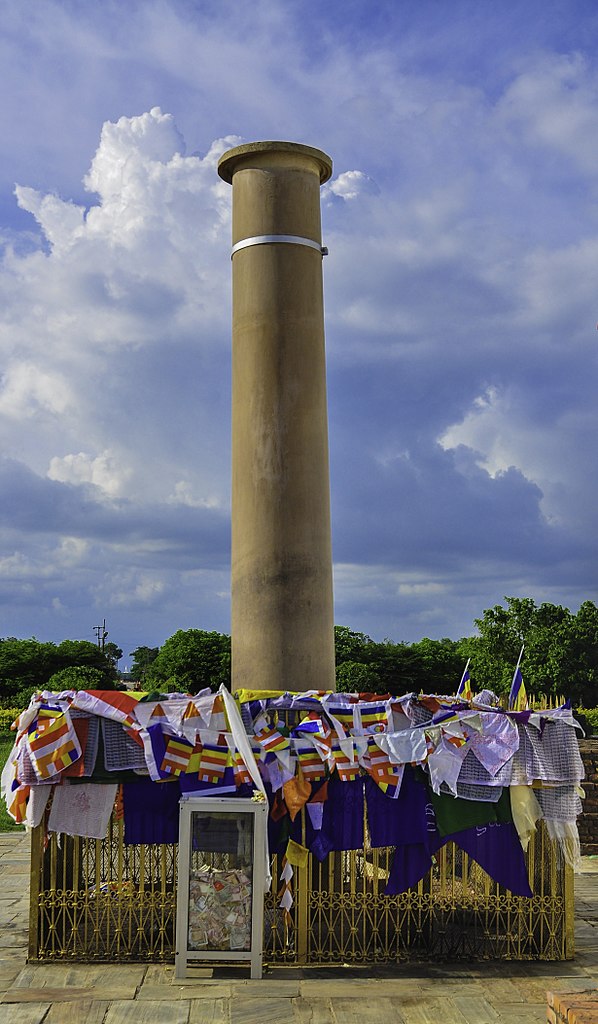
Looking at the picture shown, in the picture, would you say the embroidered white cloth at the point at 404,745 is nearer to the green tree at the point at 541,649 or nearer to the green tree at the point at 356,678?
the green tree at the point at 541,649

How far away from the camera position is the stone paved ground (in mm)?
7676

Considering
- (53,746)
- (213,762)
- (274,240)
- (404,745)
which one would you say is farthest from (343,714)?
(274,240)


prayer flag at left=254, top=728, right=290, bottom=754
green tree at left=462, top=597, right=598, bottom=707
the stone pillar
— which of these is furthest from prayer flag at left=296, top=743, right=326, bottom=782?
green tree at left=462, top=597, right=598, bottom=707

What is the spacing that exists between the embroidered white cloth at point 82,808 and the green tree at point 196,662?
3385cm

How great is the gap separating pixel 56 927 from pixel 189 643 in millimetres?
36530

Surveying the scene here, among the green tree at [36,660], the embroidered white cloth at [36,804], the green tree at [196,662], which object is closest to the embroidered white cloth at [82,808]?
the embroidered white cloth at [36,804]

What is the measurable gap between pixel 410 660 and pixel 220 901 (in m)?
45.8

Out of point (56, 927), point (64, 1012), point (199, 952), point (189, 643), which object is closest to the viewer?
point (64, 1012)

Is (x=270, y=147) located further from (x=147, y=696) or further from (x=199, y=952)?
(x=199, y=952)

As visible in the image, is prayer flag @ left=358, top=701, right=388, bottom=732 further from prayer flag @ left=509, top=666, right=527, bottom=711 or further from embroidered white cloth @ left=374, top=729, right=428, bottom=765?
prayer flag @ left=509, top=666, right=527, bottom=711

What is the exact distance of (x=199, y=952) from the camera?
8.46 meters

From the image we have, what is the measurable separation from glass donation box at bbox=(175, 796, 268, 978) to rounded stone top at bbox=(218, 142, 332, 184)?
6.41 m

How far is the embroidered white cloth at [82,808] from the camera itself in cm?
891

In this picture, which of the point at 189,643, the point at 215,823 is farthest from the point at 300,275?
the point at 189,643
